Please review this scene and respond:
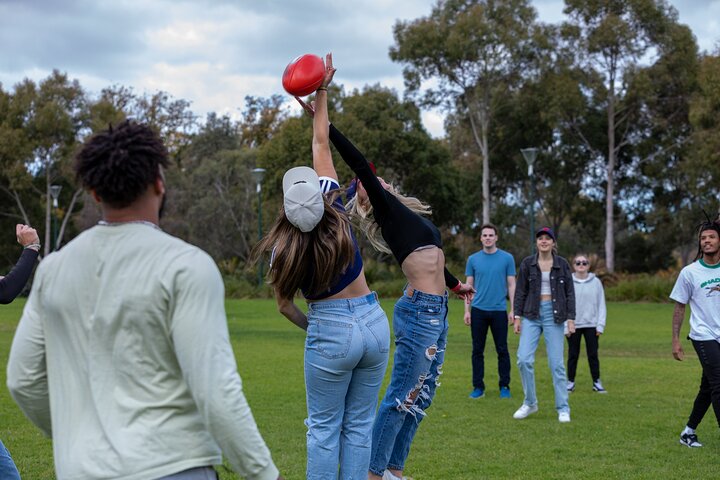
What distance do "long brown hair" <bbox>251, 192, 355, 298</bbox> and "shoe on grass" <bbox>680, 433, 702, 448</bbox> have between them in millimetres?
5327

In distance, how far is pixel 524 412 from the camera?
1050 cm

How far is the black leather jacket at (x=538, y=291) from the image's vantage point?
34.1ft

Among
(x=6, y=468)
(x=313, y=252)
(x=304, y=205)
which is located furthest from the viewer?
(x=6, y=468)

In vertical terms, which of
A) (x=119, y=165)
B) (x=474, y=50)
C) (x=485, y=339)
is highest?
(x=474, y=50)

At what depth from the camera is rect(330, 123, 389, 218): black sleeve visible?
545cm

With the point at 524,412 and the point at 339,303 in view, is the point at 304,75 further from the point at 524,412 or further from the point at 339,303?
the point at 524,412

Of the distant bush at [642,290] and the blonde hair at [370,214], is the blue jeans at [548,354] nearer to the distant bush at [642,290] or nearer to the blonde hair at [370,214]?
the blonde hair at [370,214]

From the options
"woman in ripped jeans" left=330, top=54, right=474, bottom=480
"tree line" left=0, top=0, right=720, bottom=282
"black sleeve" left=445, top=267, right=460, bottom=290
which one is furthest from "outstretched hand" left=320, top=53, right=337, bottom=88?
"tree line" left=0, top=0, right=720, bottom=282

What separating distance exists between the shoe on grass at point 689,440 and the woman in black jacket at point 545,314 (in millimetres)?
1550

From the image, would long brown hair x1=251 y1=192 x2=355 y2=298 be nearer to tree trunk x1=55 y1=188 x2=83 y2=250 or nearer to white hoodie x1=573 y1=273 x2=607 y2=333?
white hoodie x1=573 y1=273 x2=607 y2=333

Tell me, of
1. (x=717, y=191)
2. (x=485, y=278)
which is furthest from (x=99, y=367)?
(x=717, y=191)

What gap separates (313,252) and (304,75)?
1.30m

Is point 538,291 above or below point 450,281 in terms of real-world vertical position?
below

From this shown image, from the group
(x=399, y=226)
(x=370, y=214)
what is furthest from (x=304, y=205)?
(x=370, y=214)
